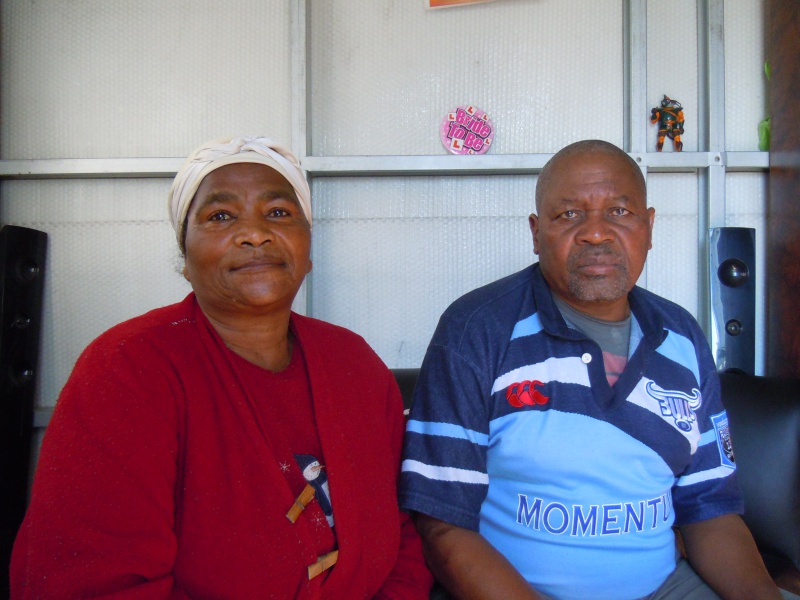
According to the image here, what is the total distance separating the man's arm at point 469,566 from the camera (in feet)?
3.62

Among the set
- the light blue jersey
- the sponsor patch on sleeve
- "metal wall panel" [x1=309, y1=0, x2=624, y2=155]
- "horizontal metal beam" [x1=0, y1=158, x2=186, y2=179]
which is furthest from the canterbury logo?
"horizontal metal beam" [x1=0, y1=158, x2=186, y2=179]

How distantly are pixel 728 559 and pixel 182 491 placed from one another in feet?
3.89

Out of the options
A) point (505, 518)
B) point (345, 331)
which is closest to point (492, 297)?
point (345, 331)

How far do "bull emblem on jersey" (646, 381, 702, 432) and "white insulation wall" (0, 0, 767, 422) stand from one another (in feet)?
3.21

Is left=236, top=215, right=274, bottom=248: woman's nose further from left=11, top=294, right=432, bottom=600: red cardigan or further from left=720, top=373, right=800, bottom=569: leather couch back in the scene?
left=720, top=373, right=800, bottom=569: leather couch back

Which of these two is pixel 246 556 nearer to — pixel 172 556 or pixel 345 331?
pixel 172 556

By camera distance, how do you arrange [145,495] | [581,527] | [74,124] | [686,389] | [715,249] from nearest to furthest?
[145,495] < [581,527] < [686,389] < [715,249] < [74,124]

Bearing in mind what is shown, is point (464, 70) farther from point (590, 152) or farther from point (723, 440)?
point (723, 440)

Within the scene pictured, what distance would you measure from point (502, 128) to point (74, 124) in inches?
65.9

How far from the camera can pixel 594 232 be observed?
1.35 metres

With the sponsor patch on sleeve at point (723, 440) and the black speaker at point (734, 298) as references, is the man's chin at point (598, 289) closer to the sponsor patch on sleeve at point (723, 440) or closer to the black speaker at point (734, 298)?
the sponsor patch on sleeve at point (723, 440)

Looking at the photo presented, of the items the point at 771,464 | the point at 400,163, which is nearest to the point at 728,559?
the point at 771,464

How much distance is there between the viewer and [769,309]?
2.11 m

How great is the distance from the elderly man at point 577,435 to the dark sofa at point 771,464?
256 mm
